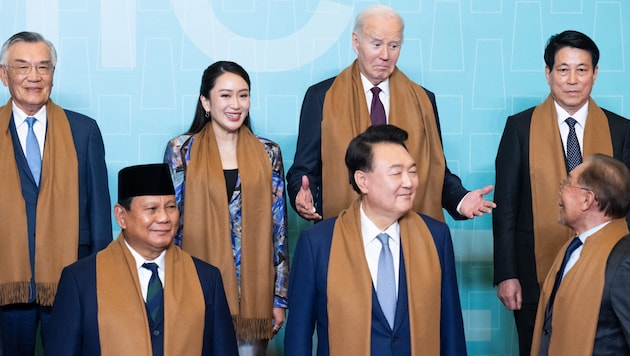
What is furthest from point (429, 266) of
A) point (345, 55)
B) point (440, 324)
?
point (345, 55)

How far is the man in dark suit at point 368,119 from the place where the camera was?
13.7 feet

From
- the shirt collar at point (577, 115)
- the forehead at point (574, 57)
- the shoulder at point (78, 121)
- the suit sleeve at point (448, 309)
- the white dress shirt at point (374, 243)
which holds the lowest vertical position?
the suit sleeve at point (448, 309)

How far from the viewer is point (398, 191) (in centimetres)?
352

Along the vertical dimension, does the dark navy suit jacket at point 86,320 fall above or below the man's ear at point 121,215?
below

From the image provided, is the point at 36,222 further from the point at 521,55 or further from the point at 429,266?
the point at 521,55

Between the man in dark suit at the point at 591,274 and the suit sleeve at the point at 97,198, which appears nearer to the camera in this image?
the man in dark suit at the point at 591,274

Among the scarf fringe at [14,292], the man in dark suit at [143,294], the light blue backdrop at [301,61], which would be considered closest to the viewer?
the man in dark suit at [143,294]

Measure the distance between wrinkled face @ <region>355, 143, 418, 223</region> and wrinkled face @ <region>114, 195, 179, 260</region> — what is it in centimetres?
65

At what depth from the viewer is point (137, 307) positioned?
357 centimetres

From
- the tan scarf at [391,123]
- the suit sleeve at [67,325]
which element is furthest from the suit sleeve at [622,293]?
the suit sleeve at [67,325]

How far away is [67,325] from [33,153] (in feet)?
3.20

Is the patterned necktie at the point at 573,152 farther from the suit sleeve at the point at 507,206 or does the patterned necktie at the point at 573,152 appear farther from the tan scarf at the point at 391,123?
the tan scarf at the point at 391,123

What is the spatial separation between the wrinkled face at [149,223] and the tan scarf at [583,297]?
1.33 meters

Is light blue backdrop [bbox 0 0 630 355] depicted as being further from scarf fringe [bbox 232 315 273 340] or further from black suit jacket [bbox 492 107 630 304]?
scarf fringe [bbox 232 315 273 340]
